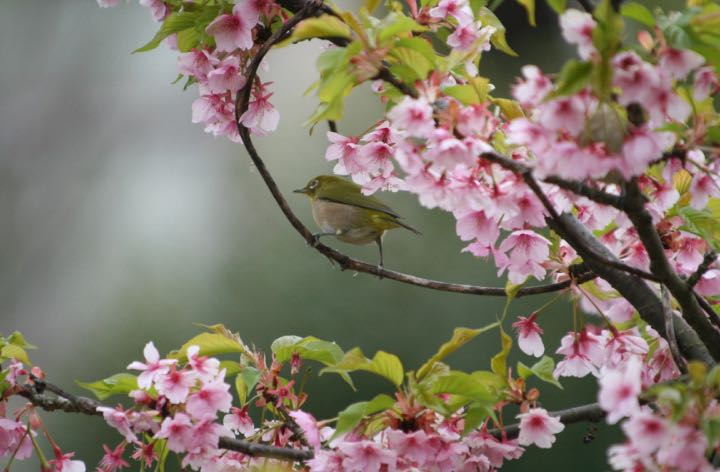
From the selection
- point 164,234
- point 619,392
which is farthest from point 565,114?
point 164,234

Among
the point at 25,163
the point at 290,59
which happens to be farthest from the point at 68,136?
the point at 290,59

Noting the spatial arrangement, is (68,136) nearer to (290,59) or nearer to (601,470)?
(290,59)

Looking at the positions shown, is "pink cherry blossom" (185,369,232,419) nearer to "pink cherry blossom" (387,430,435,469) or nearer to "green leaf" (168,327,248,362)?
"green leaf" (168,327,248,362)

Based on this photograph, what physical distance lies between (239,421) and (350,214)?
1.13 meters

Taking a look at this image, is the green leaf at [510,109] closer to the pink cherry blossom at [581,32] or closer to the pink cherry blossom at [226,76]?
the pink cherry blossom at [581,32]

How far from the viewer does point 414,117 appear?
3.23ft

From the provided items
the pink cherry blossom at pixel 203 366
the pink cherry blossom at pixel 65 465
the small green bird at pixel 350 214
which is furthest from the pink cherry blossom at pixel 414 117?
the small green bird at pixel 350 214

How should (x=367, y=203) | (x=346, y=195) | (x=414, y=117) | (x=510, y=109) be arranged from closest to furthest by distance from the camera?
(x=414, y=117), (x=510, y=109), (x=367, y=203), (x=346, y=195)

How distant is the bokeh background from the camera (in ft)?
14.1

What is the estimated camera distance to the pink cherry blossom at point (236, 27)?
1314 millimetres

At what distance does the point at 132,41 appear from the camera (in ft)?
19.3

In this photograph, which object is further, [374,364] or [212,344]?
[212,344]

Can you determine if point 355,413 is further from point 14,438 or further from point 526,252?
point 14,438

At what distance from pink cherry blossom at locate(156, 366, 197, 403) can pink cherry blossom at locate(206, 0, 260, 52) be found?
1.56ft
